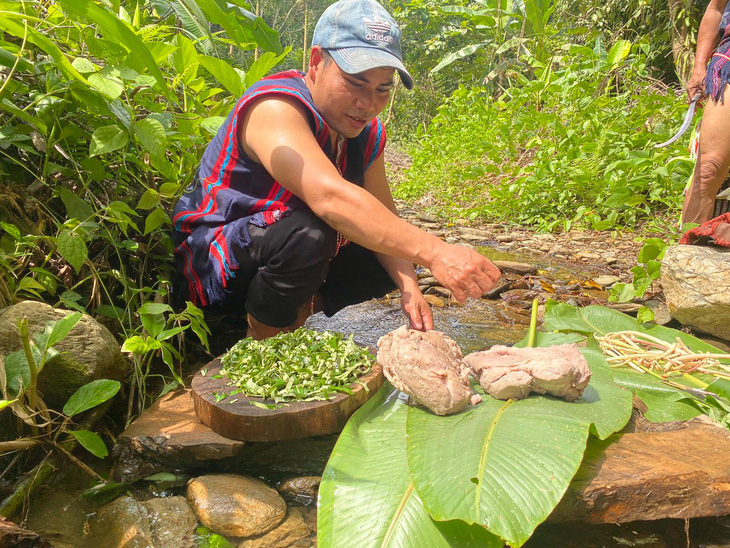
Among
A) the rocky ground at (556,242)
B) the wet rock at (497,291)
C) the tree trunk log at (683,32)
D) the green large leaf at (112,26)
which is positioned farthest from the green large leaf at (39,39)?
the tree trunk log at (683,32)

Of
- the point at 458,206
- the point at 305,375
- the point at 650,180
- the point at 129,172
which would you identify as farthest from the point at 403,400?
the point at 458,206

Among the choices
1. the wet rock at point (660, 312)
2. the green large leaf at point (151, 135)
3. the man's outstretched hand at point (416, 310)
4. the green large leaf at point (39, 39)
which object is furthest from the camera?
the wet rock at point (660, 312)

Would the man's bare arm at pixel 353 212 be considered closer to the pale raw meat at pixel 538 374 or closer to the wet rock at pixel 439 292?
the pale raw meat at pixel 538 374

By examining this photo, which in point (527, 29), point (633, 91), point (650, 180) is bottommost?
point (650, 180)

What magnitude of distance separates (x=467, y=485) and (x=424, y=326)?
3.37ft

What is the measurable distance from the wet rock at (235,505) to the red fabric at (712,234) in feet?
7.73

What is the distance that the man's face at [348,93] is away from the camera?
6.75 feet

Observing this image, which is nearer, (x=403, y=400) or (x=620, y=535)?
(x=620, y=535)

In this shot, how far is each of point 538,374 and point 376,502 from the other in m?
0.62

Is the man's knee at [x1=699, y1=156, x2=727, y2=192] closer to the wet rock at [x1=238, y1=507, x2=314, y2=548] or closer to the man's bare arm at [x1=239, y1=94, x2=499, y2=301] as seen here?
the man's bare arm at [x1=239, y1=94, x2=499, y2=301]

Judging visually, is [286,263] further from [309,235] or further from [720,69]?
[720,69]

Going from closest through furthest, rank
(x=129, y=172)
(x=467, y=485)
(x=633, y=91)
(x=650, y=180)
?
(x=467, y=485), (x=129, y=172), (x=650, y=180), (x=633, y=91)

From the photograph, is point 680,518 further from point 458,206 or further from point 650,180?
point 458,206

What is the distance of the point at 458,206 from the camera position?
6.89 meters
